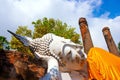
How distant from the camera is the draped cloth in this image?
1.73m

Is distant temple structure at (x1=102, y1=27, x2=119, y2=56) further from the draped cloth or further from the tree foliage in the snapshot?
the draped cloth

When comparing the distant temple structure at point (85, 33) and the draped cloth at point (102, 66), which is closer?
the draped cloth at point (102, 66)

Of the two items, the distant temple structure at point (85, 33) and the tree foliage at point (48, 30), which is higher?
the tree foliage at point (48, 30)

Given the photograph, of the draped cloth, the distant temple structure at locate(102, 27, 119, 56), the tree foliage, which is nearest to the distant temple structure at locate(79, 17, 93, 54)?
the distant temple structure at locate(102, 27, 119, 56)

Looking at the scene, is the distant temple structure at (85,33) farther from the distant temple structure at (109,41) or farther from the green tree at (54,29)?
the green tree at (54,29)

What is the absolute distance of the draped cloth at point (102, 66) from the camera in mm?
1734

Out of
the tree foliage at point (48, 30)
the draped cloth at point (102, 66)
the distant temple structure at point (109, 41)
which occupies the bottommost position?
the draped cloth at point (102, 66)

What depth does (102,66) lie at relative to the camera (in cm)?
177

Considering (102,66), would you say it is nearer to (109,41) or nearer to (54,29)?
(109,41)

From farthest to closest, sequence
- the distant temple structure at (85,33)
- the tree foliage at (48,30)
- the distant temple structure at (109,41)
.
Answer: the tree foliage at (48,30) < the distant temple structure at (109,41) < the distant temple structure at (85,33)

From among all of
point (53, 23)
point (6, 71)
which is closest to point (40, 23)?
point (53, 23)

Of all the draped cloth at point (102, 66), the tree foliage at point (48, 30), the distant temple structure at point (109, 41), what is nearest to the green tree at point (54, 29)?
the tree foliage at point (48, 30)

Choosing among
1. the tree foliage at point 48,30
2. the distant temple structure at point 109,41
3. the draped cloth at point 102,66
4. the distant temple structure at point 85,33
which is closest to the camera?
the draped cloth at point 102,66

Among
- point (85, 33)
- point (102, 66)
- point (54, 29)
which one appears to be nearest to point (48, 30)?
point (54, 29)
